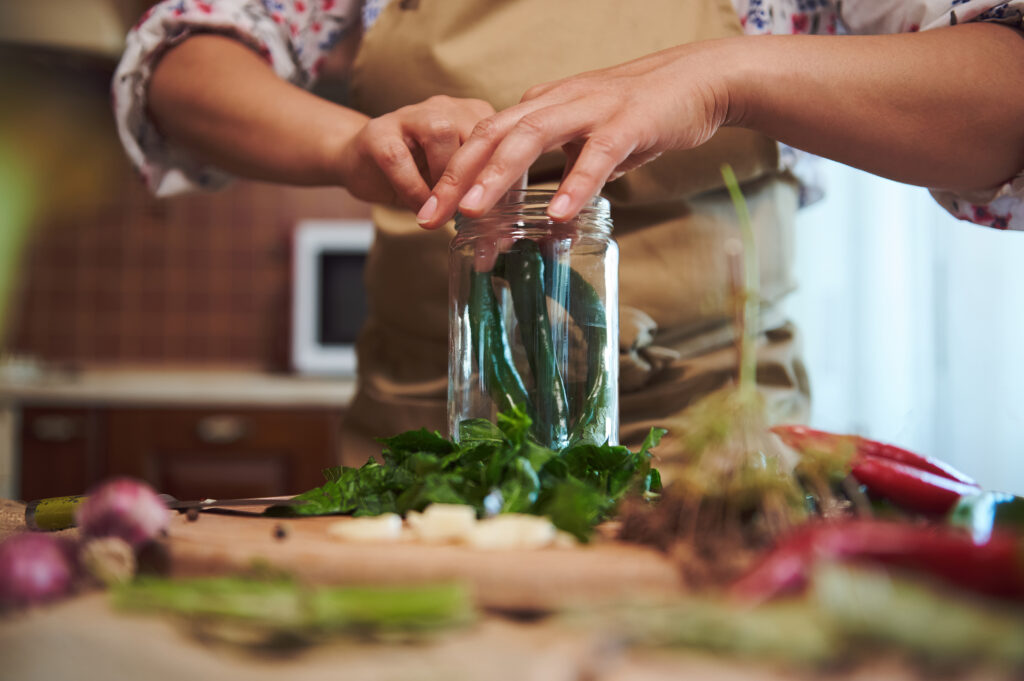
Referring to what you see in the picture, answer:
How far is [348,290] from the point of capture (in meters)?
2.43

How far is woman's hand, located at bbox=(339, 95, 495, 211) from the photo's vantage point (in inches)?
26.6

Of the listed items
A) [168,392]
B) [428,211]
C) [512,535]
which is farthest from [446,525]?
[168,392]

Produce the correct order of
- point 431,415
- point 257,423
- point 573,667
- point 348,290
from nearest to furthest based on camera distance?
point 573,667, point 431,415, point 257,423, point 348,290

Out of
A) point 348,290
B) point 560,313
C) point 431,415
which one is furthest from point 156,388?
point 560,313

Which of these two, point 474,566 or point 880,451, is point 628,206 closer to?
point 880,451

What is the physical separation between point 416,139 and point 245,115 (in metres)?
0.24

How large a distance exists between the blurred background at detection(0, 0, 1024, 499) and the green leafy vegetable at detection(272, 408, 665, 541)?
104 cm

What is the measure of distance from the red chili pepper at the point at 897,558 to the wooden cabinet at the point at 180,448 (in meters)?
1.76

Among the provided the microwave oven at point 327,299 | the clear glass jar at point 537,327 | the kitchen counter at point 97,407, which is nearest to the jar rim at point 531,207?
the clear glass jar at point 537,327

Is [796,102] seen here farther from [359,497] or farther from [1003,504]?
A: [359,497]

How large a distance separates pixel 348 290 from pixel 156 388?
2.00ft

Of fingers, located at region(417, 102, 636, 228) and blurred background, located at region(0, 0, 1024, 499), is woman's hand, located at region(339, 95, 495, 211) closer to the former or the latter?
fingers, located at region(417, 102, 636, 228)

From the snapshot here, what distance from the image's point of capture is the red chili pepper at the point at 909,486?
1.78 feet

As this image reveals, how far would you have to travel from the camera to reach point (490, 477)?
0.51 metres
